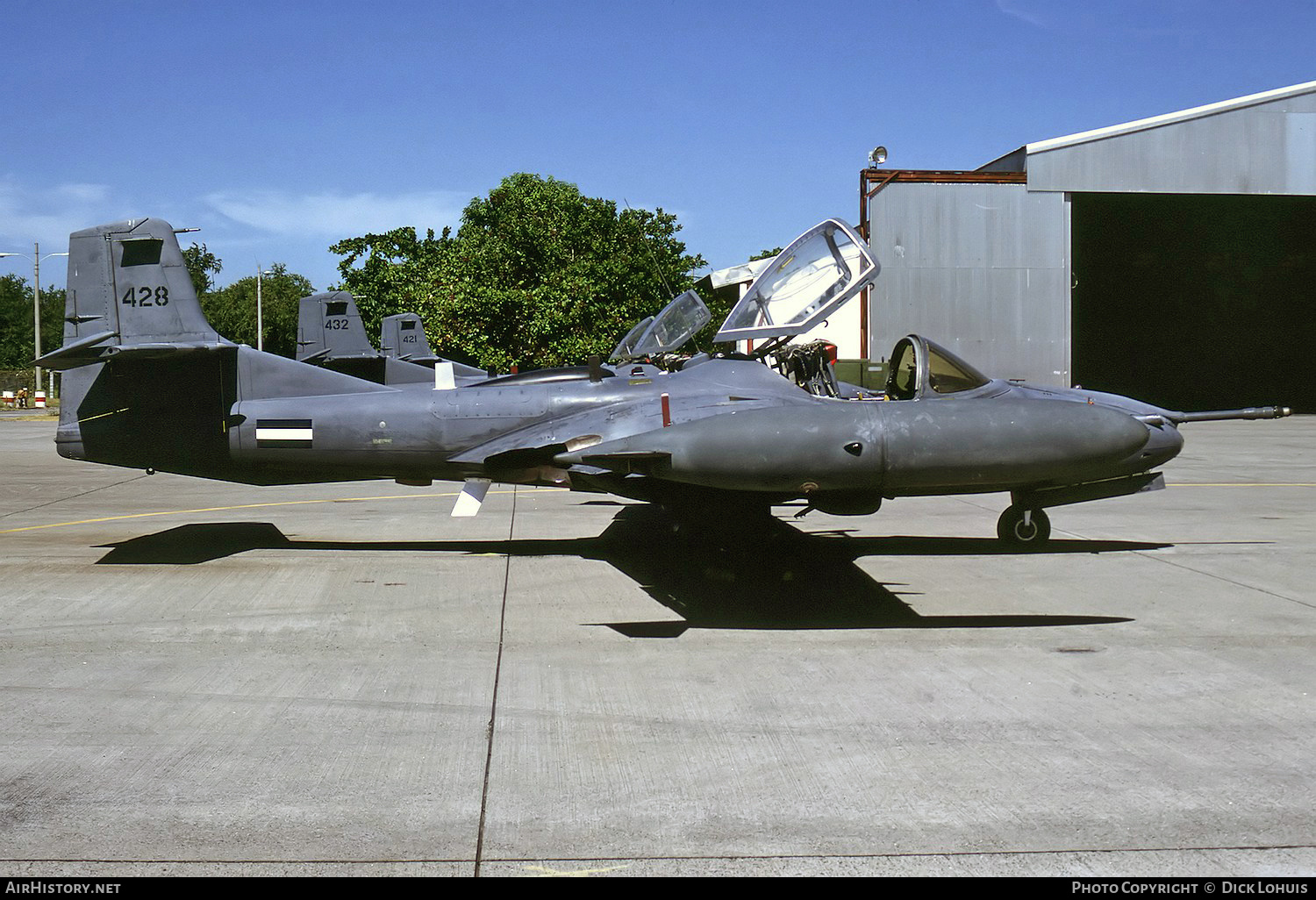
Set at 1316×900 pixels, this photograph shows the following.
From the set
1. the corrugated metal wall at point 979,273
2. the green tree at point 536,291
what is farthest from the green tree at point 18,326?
the corrugated metal wall at point 979,273

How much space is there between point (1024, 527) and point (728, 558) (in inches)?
121

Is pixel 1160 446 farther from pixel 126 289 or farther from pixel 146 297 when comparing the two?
pixel 126 289

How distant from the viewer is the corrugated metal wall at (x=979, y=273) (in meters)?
33.4

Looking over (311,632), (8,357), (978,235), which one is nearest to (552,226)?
(978,235)

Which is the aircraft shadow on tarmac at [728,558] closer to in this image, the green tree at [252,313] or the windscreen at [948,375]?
the windscreen at [948,375]

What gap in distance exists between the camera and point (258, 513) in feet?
44.8

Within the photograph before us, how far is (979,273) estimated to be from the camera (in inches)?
1331

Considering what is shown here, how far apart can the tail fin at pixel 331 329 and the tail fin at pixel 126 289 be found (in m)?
15.7

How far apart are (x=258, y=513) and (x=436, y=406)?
4.93m

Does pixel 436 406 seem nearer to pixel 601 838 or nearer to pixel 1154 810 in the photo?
pixel 601 838

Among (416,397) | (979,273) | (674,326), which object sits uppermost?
(979,273)

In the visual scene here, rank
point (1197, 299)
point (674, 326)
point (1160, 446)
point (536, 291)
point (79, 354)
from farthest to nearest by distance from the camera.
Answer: point (1197, 299), point (536, 291), point (674, 326), point (1160, 446), point (79, 354)

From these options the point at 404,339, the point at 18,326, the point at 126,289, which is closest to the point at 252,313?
the point at 18,326

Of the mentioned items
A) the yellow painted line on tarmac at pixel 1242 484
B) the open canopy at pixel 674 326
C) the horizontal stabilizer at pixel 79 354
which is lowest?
the yellow painted line on tarmac at pixel 1242 484
